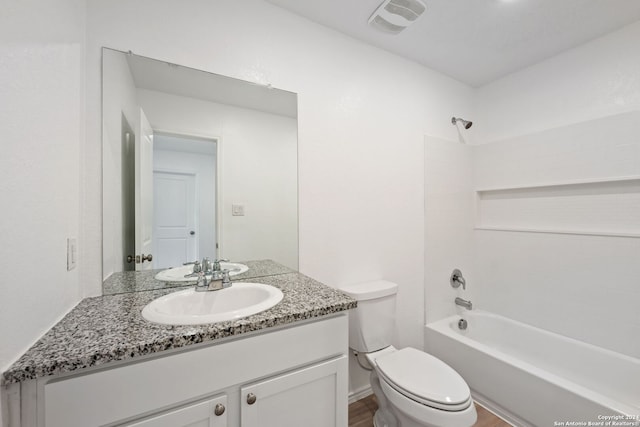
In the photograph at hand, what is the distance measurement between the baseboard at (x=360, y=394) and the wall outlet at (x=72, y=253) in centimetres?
169

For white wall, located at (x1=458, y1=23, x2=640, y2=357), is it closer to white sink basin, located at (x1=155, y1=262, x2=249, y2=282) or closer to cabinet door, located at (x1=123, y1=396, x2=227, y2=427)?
white sink basin, located at (x1=155, y1=262, x2=249, y2=282)

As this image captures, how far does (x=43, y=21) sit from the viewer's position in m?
0.77

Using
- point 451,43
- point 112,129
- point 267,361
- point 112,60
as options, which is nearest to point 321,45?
point 451,43

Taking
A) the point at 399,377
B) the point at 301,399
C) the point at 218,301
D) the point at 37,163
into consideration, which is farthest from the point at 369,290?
the point at 37,163

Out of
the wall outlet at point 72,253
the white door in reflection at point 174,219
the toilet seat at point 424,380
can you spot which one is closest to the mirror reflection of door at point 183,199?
the white door in reflection at point 174,219

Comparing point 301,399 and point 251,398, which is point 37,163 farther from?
point 301,399

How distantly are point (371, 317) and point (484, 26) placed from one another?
197 centimetres

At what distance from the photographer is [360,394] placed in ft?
5.71

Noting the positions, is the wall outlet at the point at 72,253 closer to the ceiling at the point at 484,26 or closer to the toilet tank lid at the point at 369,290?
the toilet tank lid at the point at 369,290

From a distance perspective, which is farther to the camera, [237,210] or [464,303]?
[464,303]

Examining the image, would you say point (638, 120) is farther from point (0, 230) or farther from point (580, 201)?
point (0, 230)

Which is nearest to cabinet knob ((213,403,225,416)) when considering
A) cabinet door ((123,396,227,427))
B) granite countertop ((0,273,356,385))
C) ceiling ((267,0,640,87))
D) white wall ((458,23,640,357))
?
cabinet door ((123,396,227,427))

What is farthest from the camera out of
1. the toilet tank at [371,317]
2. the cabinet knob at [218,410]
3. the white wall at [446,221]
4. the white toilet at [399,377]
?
the white wall at [446,221]

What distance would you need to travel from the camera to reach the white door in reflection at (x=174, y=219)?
48.6 inches
